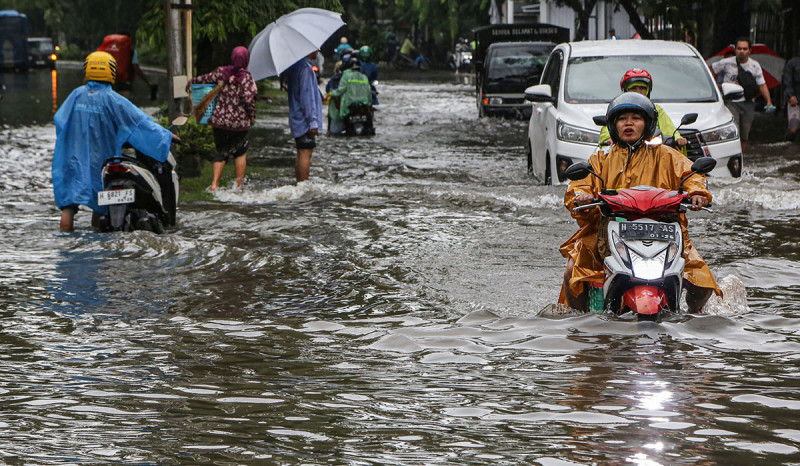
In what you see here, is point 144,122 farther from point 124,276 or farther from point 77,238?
point 124,276

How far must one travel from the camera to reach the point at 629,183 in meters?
7.13

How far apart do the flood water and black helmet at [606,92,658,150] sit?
1.04 m

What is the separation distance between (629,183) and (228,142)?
28.4 feet

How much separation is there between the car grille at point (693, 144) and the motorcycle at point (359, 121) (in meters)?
10.9

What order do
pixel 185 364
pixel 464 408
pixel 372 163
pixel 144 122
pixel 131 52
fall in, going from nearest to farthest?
pixel 464 408 < pixel 185 364 < pixel 144 122 < pixel 372 163 < pixel 131 52

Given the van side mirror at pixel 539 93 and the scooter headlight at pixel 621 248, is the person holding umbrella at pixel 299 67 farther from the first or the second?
the scooter headlight at pixel 621 248

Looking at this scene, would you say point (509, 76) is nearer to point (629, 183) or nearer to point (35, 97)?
point (35, 97)

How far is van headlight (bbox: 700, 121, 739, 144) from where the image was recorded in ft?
44.9

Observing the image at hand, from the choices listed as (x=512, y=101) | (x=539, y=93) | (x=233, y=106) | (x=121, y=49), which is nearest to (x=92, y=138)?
(x=233, y=106)

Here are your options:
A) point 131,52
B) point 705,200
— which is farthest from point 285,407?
point 131,52

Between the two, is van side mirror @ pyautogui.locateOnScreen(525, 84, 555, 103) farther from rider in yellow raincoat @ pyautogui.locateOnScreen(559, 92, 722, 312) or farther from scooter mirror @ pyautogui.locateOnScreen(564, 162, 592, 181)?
scooter mirror @ pyautogui.locateOnScreen(564, 162, 592, 181)

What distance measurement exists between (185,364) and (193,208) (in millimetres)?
7110

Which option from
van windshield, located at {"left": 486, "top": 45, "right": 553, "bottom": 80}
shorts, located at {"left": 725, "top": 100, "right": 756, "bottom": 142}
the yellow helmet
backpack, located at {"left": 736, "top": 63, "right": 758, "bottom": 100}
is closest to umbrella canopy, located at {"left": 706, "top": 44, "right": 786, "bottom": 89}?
van windshield, located at {"left": 486, "top": 45, "right": 553, "bottom": 80}

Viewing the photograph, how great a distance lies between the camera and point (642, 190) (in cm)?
675
